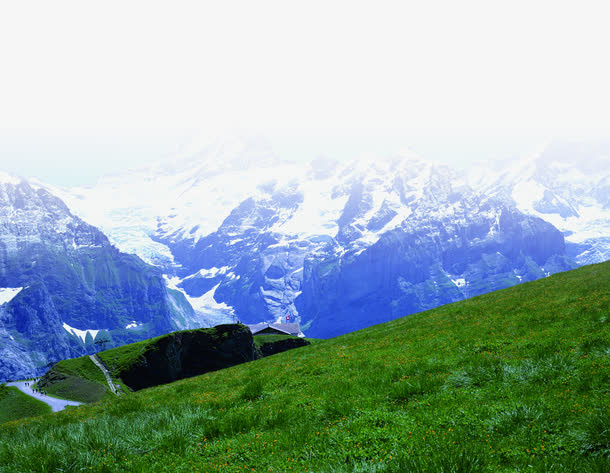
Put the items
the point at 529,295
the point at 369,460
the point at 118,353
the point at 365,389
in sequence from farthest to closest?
the point at 118,353, the point at 529,295, the point at 365,389, the point at 369,460

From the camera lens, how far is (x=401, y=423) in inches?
324

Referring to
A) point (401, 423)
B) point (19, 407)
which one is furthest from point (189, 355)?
point (401, 423)

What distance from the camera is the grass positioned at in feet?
162

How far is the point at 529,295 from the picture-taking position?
2617 cm

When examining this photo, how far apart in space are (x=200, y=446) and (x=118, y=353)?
105 metres

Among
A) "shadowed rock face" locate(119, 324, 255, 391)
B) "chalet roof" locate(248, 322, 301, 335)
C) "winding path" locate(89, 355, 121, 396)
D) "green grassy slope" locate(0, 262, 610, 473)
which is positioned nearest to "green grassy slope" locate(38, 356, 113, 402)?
"winding path" locate(89, 355, 121, 396)

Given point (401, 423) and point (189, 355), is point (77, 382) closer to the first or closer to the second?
point (189, 355)

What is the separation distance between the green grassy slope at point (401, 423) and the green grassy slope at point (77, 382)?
2536 inches

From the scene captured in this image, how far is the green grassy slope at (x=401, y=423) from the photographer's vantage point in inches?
248

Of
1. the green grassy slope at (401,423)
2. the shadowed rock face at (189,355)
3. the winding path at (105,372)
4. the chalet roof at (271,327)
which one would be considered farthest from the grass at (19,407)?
the chalet roof at (271,327)

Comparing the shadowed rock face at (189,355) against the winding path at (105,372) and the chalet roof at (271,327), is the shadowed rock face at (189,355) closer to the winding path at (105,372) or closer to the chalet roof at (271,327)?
the winding path at (105,372)

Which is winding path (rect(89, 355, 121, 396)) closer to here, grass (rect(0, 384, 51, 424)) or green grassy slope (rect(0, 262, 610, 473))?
grass (rect(0, 384, 51, 424))

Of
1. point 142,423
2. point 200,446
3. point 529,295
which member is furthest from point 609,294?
point 142,423

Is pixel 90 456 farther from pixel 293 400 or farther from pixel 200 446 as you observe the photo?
pixel 293 400
